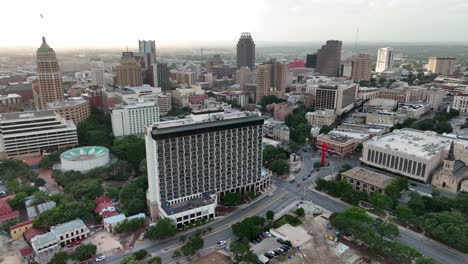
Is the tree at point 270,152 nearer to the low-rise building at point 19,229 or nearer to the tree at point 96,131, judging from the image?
the tree at point 96,131

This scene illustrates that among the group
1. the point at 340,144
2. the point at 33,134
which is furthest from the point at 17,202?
the point at 340,144

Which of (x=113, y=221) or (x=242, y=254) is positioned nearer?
(x=242, y=254)

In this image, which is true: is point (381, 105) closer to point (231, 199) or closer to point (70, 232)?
point (231, 199)

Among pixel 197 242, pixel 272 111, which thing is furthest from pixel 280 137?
pixel 197 242

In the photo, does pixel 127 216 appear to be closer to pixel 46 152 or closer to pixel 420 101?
pixel 46 152

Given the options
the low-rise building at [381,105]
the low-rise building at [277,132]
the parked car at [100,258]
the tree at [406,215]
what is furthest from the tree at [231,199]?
the low-rise building at [381,105]

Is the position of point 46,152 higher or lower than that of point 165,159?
lower
